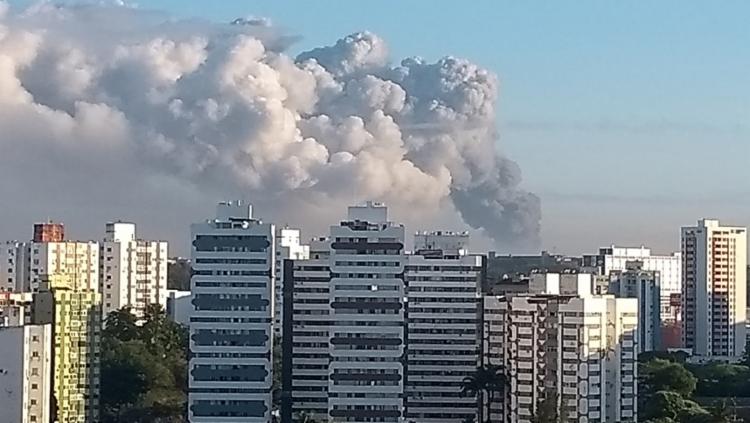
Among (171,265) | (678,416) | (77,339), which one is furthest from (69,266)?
(678,416)

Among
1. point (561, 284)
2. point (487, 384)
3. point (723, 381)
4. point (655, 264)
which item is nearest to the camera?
point (487, 384)

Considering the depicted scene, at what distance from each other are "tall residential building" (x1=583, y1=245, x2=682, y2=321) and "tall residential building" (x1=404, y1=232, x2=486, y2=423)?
1052cm

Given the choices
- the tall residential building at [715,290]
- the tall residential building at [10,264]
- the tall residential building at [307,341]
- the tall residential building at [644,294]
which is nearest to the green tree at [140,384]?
the tall residential building at [307,341]

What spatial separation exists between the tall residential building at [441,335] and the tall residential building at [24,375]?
380cm

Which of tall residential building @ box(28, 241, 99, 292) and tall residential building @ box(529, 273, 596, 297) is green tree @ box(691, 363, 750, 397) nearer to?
tall residential building @ box(529, 273, 596, 297)

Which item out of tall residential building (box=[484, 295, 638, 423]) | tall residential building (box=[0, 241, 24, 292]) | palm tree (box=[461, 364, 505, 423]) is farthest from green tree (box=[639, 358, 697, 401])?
tall residential building (box=[0, 241, 24, 292])

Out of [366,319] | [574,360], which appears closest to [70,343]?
[366,319]

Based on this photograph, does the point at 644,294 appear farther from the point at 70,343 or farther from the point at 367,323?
the point at 70,343

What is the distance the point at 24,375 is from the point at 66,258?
9252 millimetres

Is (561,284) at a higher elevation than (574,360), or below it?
higher

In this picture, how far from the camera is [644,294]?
23344 millimetres

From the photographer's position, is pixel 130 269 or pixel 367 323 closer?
pixel 367 323

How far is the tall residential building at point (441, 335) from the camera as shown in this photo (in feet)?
50.5

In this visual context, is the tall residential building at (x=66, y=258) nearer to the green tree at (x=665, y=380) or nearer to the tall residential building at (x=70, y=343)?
the tall residential building at (x=70, y=343)
